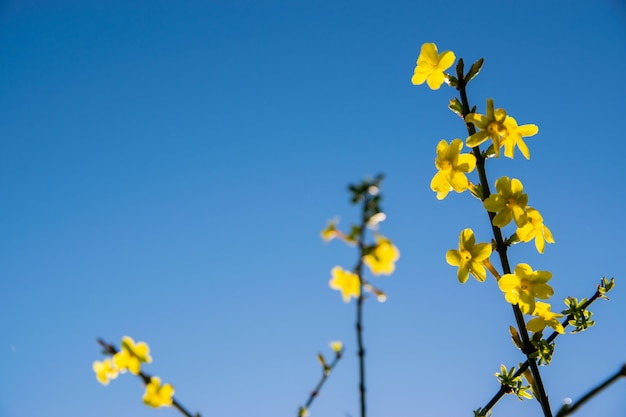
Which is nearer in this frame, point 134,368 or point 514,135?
point 134,368

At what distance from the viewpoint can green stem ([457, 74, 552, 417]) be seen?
4.19 ft

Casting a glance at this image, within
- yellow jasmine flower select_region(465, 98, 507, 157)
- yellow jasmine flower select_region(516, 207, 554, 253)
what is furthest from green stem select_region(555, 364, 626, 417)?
yellow jasmine flower select_region(465, 98, 507, 157)

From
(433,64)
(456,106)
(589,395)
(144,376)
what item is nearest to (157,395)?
(144,376)

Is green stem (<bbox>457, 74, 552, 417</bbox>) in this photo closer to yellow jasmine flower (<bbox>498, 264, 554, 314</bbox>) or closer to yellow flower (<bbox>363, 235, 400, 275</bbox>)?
yellow jasmine flower (<bbox>498, 264, 554, 314</bbox>)

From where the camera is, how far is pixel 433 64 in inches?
79.7

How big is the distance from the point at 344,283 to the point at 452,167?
36.6 inches

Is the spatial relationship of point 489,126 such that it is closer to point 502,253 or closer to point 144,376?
point 502,253

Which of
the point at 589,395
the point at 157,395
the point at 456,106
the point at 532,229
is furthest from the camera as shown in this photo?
the point at 456,106

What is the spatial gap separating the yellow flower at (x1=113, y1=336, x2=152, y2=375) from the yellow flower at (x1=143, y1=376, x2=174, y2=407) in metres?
0.07

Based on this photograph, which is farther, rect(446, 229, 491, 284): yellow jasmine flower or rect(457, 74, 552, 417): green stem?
rect(446, 229, 491, 284): yellow jasmine flower

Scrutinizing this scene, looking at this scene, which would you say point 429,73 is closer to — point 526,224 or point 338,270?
point 526,224

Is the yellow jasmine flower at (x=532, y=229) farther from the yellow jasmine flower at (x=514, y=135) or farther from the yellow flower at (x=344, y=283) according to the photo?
the yellow flower at (x=344, y=283)

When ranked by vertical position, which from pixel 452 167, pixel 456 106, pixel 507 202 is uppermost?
pixel 456 106

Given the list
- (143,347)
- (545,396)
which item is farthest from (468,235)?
(143,347)
